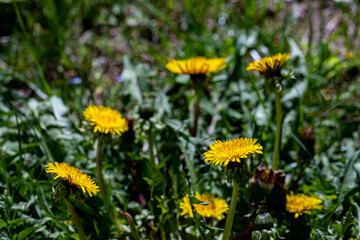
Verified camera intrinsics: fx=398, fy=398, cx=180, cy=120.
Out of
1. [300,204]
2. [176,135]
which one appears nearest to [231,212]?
[300,204]

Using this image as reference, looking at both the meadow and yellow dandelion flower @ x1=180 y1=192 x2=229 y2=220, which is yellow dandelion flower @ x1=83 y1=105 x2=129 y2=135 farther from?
yellow dandelion flower @ x1=180 y1=192 x2=229 y2=220

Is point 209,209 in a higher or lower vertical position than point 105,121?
lower

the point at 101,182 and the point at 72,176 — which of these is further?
the point at 101,182

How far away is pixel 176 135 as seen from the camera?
1.79 m

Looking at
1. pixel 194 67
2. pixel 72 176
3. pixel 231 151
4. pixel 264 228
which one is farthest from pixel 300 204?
pixel 72 176

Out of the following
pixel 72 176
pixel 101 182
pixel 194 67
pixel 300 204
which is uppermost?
pixel 194 67

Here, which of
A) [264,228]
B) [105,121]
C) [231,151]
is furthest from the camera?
[105,121]

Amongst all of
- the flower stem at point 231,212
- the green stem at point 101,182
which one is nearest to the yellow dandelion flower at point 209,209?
the flower stem at point 231,212

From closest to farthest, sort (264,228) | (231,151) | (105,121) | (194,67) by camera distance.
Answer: (231,151) < (264,228) < (105,121) < (194,67)

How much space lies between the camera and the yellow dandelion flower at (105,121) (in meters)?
1.44

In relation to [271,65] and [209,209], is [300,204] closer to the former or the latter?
[209,209]

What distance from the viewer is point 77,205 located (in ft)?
5.30

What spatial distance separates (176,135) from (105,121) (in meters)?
0.42

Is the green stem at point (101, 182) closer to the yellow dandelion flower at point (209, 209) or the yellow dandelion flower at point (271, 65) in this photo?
the yellow dandelion flower at point (209, 209)
